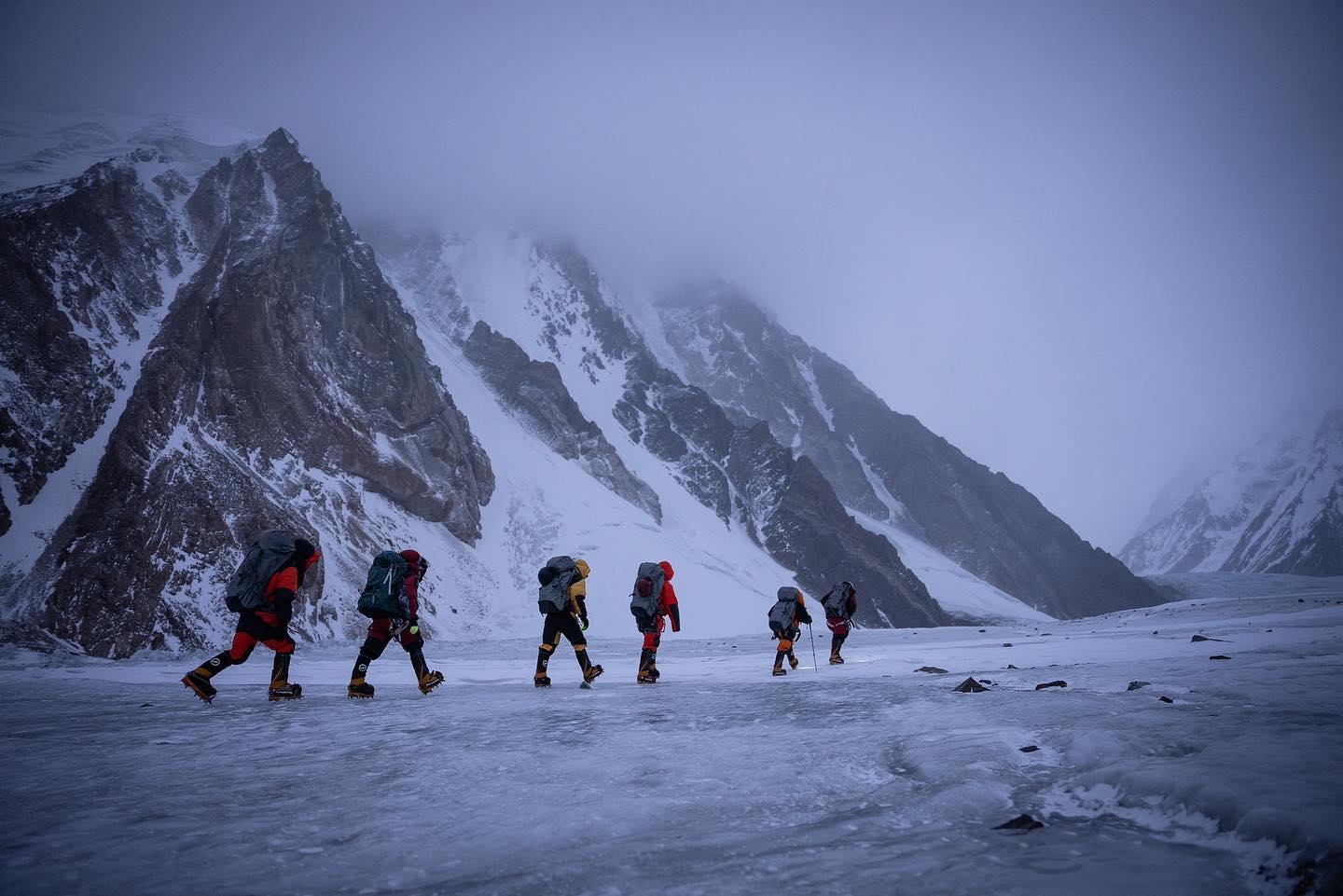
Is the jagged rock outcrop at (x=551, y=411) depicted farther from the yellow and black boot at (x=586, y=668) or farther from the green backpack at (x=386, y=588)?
the green backpack at (x=386, y=588)

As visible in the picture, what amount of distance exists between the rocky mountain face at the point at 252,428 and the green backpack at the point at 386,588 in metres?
17.8

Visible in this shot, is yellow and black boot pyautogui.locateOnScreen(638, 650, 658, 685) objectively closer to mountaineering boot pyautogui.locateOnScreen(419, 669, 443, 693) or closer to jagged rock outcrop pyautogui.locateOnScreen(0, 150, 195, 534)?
mountaineering boot pyautogui.locateOnScreen(419, 669, 443, 693)

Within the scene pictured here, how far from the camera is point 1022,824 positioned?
2.85 m

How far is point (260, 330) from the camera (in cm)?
3572

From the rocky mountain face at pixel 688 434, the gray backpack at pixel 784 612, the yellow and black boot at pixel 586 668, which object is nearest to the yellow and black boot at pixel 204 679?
the yellow and black boot at pixel 586 668

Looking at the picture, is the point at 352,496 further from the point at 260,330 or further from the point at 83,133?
the point at 83,133

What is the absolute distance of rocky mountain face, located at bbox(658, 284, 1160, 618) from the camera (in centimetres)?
12019

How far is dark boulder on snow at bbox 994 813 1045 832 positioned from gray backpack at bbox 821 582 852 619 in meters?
11.8

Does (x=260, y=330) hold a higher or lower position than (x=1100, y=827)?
higher

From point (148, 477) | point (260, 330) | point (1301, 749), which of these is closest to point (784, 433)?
point (260, 330)

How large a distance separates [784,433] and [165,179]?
105 meters

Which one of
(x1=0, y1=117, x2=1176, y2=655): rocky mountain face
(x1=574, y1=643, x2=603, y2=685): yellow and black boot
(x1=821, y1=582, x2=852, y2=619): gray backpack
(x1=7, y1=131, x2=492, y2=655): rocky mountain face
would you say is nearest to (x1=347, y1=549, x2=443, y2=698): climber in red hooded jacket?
(x1=574, y1=643, x2=603, y2=685): yellow and black boot

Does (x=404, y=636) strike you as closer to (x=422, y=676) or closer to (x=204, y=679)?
(x=422, y=676)

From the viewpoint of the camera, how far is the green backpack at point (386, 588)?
348 inches
